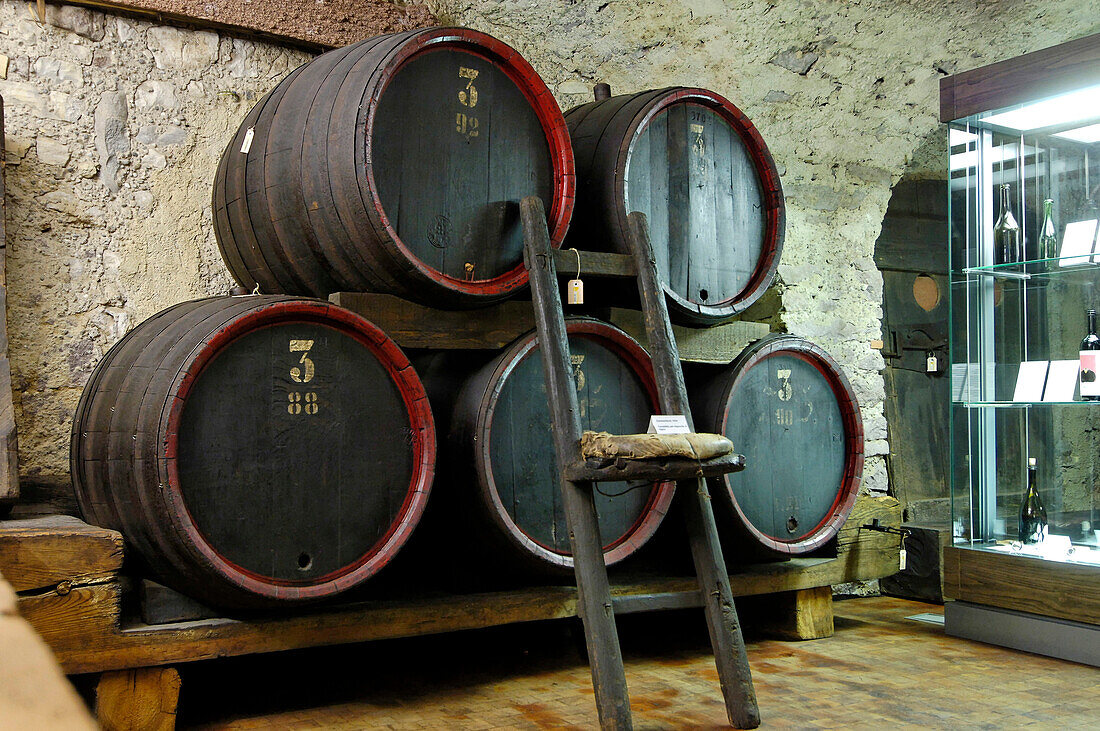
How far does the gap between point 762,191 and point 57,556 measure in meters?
2.53

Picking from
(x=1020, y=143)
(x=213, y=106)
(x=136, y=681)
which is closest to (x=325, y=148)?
(x=213, y=106)

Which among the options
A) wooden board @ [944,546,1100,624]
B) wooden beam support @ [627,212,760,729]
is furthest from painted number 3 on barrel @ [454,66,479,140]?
wooden board @ [944,546,1100,624]

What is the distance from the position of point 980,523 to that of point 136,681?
117 inches

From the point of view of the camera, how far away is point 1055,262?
3.66m

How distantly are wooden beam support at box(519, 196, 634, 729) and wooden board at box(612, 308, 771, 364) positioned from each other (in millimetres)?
514

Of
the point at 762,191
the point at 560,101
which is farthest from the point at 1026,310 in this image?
the point at 560,101

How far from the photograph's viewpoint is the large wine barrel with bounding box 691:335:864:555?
3.38 meters

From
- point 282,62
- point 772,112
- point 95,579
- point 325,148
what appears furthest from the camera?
point 772,112

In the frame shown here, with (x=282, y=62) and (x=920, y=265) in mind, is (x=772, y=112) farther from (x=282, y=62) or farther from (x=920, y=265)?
(x=282, y=62)

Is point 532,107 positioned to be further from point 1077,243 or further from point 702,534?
point 1077,243

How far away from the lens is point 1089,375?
3.50 m

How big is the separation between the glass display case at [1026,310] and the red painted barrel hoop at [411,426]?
7.14 feet

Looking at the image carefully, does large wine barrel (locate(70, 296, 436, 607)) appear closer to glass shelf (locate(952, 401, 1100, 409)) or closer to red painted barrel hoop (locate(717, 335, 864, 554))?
red painted barrel hoop (locate(717, 335, 864, 554))

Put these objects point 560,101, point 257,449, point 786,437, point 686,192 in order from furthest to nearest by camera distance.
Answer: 1. point 560,101
2. point 786,437
3. point 686,192
4. point 257,449
